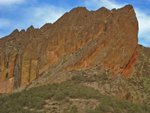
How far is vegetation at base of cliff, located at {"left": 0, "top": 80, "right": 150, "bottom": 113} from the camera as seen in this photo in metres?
63.8

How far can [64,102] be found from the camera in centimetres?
6581

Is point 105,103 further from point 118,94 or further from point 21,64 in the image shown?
point 21,64

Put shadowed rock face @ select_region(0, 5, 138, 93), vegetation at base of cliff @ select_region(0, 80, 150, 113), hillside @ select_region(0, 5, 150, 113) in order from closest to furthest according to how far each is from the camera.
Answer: vegetation at base of cliff @ select_region(0, 80, 150, 113)
hillside @ select_region(0, 5, 150, 113)
shadowed rock face @ select_region(0, 5, 138, 93)

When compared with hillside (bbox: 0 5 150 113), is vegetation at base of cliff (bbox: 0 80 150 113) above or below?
below

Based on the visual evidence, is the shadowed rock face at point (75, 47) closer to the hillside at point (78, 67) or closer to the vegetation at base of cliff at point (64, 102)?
the hillside at point (78, 67)

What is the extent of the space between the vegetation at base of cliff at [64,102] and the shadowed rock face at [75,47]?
6.10 m

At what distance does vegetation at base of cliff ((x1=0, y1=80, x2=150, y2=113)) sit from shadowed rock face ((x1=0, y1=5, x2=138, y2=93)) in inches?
240

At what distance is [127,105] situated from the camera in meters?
66.4

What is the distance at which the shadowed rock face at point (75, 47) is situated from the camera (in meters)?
74.9

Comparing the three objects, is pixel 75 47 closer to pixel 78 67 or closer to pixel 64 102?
pixel 78 67

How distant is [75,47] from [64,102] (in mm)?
14247

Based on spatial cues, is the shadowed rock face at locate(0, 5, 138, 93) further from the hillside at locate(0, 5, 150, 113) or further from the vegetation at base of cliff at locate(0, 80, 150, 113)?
the vegetation at base of cliff at locate(0, 80, 150, 113)

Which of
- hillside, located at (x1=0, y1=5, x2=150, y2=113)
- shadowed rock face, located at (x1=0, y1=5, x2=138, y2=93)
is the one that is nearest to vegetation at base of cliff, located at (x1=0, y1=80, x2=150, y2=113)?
hillside, located at (x1=0, y1=5, x2=150, y2=113)

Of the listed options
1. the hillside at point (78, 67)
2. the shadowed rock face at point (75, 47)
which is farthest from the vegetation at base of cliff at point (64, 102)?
the shadowed rock face at point (75, 47)
